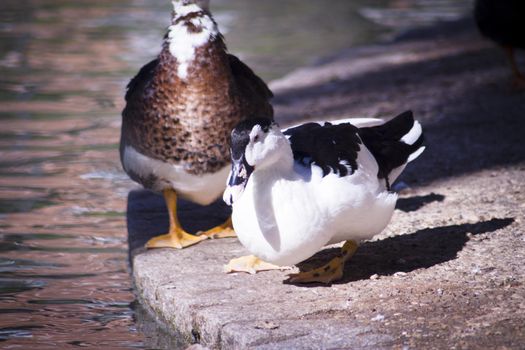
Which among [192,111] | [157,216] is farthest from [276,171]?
[157,216]

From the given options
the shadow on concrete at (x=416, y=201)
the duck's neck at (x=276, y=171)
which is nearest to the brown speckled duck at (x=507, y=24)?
the shadow on concrete at (x=416, y=201)

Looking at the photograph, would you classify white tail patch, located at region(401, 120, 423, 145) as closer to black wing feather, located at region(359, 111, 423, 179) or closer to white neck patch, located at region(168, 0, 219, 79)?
black wing feather, located at region(359, 111, 423, 179)

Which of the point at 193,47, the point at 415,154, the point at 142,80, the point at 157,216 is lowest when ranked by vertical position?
Result: the point at 157,216

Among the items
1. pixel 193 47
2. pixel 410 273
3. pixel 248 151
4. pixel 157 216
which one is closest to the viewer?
pixel 248 151

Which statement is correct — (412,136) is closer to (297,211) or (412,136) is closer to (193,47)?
(297,211)

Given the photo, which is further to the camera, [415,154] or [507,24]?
[507,24]

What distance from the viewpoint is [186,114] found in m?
5.21

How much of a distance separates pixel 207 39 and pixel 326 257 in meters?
1.39

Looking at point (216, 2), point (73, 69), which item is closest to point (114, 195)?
point (73, 69)

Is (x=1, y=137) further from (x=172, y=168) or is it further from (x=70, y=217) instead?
(x=172, y=168)

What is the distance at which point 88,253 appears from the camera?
5891 millimetres

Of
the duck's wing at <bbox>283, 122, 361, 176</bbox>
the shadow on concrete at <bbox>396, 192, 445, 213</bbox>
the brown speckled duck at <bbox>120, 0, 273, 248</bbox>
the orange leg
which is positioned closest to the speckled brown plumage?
the brown speckled duck at <bbox>120, 0, 273, 248</bbox>

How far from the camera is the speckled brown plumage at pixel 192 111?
17.1 ft

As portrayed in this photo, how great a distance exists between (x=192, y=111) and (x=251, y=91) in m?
0.47
